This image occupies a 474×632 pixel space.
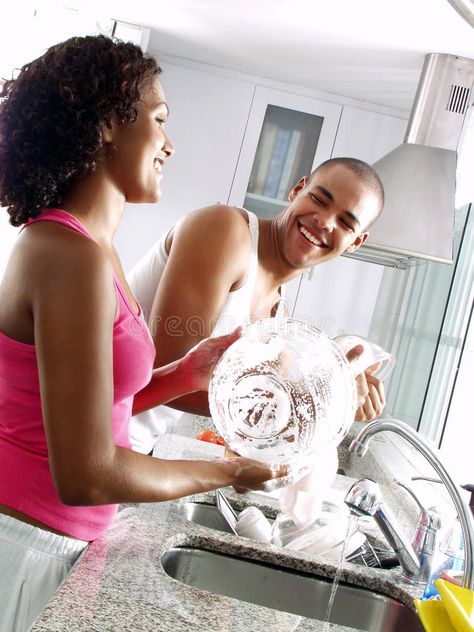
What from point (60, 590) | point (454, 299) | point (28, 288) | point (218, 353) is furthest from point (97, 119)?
point (454, 299)

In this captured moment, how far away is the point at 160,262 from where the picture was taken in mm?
1391

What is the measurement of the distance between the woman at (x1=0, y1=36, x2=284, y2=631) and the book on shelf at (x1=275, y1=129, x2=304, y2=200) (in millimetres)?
2546

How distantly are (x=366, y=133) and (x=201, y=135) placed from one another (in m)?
0.77

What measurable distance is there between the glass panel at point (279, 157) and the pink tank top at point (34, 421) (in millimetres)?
2621

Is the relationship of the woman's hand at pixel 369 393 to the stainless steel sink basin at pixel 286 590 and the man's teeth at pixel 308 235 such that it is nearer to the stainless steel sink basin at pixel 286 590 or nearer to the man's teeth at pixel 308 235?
the stainless steel sink basin at pixel 286 590

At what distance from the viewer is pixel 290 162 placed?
343cm

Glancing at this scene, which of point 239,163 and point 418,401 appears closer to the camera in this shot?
point 418,401

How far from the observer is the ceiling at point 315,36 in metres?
2.28

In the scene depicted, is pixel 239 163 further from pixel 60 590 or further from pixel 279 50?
pixel 60 590

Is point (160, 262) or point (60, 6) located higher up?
point (60, 6)

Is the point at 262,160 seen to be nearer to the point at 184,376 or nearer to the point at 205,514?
the point at 205,514

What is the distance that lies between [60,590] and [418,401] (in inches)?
80.6

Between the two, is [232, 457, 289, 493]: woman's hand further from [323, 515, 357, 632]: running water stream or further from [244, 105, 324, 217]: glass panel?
[244, 105, 324, 217]: glass panel

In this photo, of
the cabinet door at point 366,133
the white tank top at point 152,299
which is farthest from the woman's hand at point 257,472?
the cabinet door at point 366,133
